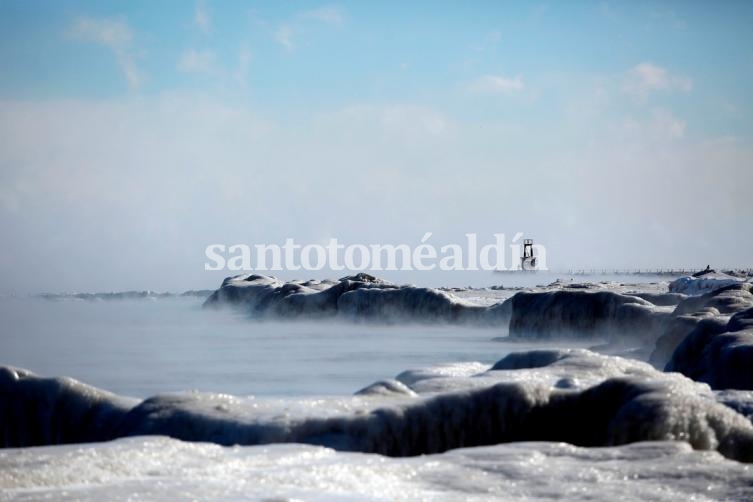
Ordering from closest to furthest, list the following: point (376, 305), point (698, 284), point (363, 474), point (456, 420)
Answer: point (363, 474)
point (456, 420)
point (698, 284)
point (376, 305)

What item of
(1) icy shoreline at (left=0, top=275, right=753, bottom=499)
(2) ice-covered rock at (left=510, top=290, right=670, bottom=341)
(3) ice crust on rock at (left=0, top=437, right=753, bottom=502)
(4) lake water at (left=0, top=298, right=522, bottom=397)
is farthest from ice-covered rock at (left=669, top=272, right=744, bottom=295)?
(3) ice crust on rock at (left=0, top=437, right=753, bottom=502)

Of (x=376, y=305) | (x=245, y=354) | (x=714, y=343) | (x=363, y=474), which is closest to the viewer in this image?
(x=363, y=474)

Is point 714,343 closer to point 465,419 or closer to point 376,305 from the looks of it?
point 465,419

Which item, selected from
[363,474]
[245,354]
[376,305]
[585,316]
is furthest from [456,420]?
[376,305]

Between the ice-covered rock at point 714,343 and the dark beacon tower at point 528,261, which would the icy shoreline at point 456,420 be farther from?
the dark beacon tower at point 528,261

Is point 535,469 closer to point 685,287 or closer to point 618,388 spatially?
point 618,388

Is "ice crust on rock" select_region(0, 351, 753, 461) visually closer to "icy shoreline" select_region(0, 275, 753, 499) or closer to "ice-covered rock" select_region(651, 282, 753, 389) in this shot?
"icy shoreline" select_region(0, 275, 753, 499)

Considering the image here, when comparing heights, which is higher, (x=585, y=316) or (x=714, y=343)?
(x=714, y=343)

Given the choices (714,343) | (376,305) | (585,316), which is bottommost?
(376,305)

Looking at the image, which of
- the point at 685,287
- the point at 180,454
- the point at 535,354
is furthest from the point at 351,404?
the point at 685,287

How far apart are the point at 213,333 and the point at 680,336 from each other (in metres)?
27.3

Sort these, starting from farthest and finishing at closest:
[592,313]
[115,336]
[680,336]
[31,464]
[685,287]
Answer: [685,287], [115,336], [592,313], [680,336], [31,464]

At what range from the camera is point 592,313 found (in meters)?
31.8

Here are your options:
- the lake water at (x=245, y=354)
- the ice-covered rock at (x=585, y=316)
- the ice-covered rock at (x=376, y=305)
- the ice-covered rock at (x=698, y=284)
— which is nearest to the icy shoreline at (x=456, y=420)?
the lake water at (x=245, y=354)
